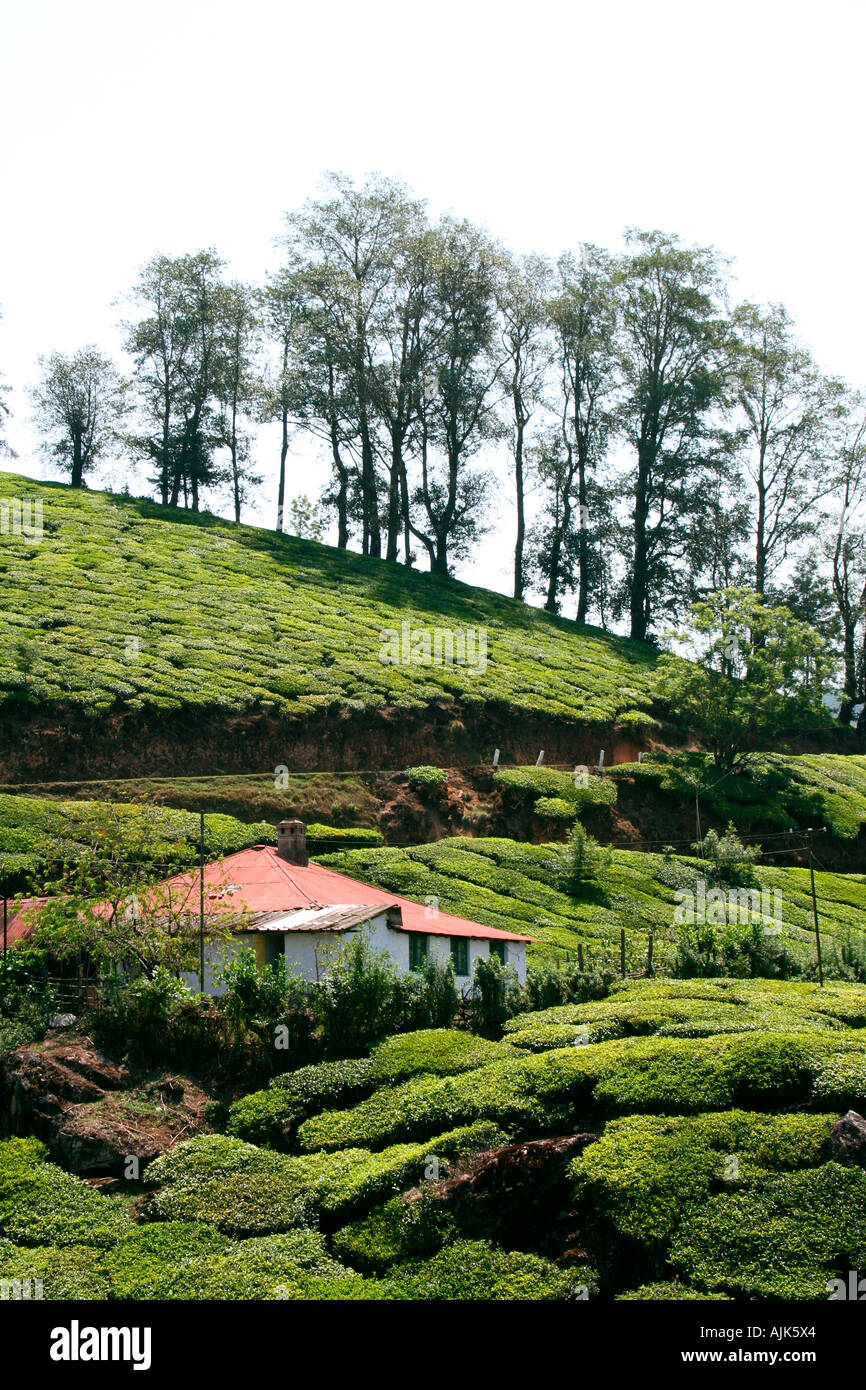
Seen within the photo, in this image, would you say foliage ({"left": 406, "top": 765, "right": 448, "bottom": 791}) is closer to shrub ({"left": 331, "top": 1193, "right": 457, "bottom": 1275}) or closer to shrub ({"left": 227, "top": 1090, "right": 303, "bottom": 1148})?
shrub ({"left": 227, "top": 1090, "right": 303, "bottom": 1148})

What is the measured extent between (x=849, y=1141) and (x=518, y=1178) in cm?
403

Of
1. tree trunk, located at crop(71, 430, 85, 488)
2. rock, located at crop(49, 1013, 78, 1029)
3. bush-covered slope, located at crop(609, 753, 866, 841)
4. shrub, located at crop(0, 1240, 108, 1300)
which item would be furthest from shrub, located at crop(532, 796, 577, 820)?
tree trunk, located at crop(71, 430, 85, 488)

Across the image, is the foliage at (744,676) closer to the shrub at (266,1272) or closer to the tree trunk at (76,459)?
the shrub at (266,1272)

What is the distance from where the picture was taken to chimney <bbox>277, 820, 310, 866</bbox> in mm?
26125

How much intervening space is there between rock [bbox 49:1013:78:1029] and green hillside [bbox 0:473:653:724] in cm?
1247

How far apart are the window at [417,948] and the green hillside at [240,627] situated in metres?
12.0

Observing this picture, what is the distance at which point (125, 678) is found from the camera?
3375 centimetres

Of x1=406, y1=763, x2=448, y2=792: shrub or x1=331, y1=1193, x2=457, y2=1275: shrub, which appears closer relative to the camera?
x1=331, y1=1193, x2=457, y2=1275: shrub

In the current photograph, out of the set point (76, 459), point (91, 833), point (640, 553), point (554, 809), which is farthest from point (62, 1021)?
point (640, 553)

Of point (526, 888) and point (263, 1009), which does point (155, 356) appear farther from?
point (263, 1009)

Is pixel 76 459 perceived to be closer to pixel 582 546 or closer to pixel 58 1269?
pixel 582 546

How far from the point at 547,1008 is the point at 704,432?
4504 centimetres

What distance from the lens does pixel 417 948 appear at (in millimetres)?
23984

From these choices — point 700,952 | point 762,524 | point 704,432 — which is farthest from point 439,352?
point 700,952
